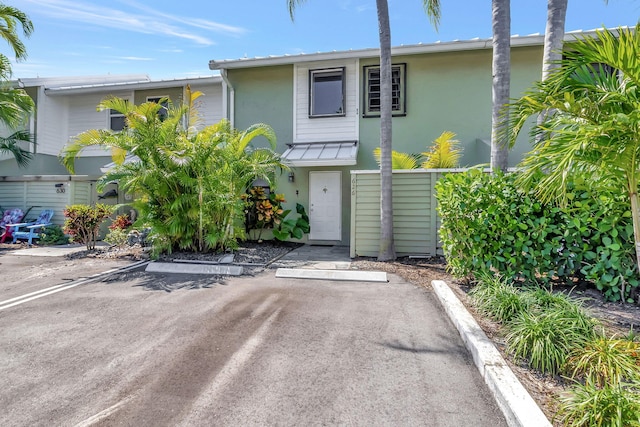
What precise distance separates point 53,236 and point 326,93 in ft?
34.2

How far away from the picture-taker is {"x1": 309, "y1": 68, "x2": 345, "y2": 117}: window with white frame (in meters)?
11.0

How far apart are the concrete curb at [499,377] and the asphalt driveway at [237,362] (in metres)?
0.11

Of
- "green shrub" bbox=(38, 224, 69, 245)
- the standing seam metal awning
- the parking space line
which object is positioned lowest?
the parking space line

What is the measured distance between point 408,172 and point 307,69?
582 centimetres

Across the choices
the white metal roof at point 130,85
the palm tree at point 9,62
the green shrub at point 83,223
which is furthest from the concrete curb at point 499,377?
the palm tree at point 9,62

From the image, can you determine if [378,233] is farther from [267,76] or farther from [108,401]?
[267,76]

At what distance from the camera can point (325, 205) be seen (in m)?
11.0

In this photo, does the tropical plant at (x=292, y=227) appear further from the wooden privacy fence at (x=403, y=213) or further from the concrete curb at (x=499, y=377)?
the concrete curb at (x=499, y=377)

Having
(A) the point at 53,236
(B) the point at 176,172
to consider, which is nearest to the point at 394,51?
(B) the point at 176,172

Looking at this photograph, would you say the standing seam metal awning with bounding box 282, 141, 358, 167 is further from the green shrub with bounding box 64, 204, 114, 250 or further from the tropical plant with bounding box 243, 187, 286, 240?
the green shrub with bounding box 64, 204, 114, 250

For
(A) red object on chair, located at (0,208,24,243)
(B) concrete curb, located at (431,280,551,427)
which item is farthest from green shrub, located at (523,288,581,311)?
(A) red object on chair, located at (0,208,24,243)

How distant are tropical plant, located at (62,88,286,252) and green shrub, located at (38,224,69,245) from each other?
4128 mm

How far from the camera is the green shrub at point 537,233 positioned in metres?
4.07

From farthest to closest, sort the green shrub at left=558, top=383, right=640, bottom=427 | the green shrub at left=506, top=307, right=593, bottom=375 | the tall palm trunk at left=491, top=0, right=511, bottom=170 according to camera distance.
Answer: the tall palm trunk at left=491, top=0, right=511, bottom=170
the green shrub at left=506, top=307, right=593, bottom=375
the green shrub at left=558, top=383, right=640, bottom=427
